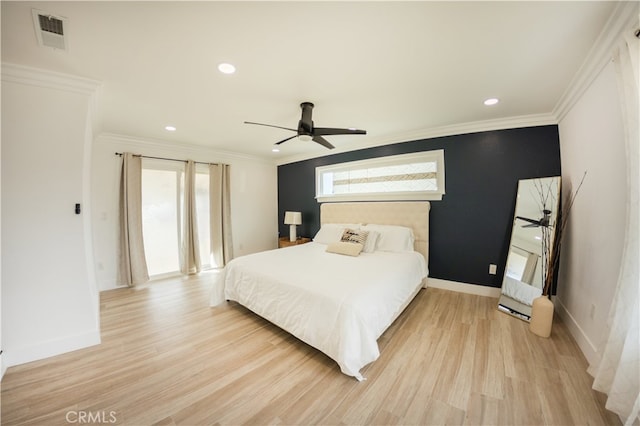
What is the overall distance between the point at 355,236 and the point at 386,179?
124cm

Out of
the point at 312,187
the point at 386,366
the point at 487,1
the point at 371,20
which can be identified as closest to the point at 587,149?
the point at 487,1

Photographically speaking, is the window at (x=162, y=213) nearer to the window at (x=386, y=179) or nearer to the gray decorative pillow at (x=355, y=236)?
the window at (x=386, y=179)

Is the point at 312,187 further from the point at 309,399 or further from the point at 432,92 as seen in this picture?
the point at 309,399

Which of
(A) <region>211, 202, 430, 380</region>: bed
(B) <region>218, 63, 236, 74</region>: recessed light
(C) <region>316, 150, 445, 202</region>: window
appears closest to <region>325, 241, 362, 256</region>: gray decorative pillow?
(A) <region>211, 202, 430, 380</region>: bed

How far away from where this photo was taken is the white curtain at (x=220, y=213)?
453cm

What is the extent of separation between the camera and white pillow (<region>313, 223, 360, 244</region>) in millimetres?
3877

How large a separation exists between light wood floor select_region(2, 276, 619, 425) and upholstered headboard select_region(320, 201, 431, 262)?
1329 millimetres

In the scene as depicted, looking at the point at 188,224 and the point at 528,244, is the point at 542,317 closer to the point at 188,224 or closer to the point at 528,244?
the point at 528,244

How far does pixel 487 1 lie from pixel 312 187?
12.7ft

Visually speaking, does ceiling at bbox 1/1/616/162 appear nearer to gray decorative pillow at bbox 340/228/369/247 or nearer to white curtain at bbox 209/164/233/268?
gray decorative pillow at bbox 340/228/369/247

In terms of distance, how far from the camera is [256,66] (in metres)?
1.84

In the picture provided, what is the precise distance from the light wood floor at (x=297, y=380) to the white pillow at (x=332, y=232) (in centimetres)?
170

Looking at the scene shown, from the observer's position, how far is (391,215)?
147 inches

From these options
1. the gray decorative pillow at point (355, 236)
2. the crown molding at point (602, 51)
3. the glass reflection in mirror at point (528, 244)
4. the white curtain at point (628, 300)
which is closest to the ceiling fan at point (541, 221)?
the glass reflection in mirror at point (528, 244)
